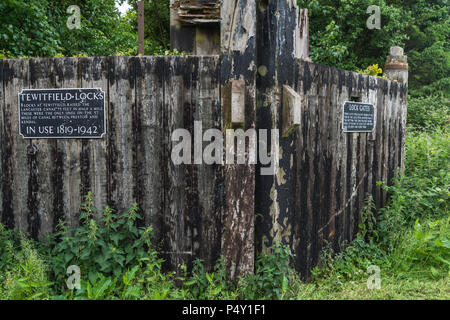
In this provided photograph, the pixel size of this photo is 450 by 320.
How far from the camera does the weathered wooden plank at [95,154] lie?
3309 mm

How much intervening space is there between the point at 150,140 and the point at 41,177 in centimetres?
120

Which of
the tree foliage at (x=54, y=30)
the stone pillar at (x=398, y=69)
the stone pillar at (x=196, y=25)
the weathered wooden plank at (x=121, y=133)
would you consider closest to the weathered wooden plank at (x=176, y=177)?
the weathered wooden plank at (x=121, y=133)

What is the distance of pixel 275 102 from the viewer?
3.15 meters

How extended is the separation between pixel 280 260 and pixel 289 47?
6.54 feet

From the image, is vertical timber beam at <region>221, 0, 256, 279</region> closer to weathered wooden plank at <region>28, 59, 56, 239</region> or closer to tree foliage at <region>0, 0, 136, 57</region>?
weathered wooden plank at <region>28, 59, 56, 239</region>

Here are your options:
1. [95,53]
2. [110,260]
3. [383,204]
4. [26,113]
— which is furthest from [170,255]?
[95,53]

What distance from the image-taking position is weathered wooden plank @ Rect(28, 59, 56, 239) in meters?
3.40

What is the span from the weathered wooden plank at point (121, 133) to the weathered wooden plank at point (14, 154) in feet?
2.96

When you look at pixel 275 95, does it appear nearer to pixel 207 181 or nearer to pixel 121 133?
pixel 207 181

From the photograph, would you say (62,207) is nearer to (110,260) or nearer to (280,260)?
(110,260)

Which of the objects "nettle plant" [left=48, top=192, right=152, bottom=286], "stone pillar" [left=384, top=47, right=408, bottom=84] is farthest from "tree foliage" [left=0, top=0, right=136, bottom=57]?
"stone pillar" [left=384, top=47, right=408, bottom=84]

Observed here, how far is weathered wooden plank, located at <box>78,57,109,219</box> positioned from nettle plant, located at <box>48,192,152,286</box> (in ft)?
0.38

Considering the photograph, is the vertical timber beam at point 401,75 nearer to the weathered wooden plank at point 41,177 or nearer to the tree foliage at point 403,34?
the weathered wooden plank at point 41,177
